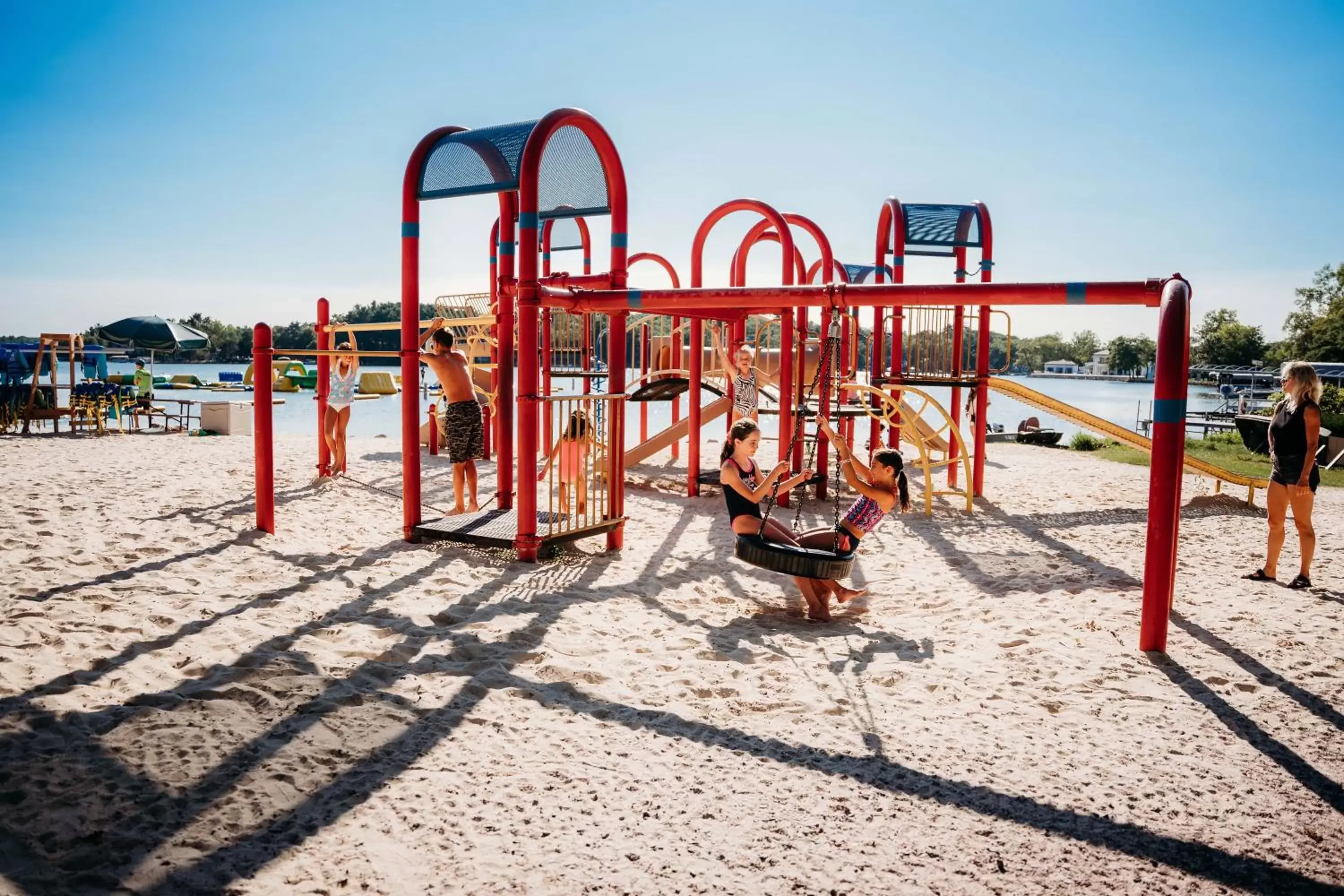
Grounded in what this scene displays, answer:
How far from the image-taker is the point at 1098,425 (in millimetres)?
11938

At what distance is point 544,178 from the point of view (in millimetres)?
8023

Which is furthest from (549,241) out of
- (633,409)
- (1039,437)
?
(633,409)

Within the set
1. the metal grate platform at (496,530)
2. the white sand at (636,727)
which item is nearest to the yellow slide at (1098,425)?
the white sand at (636,727)

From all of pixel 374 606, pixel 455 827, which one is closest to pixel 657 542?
pixel 374 606

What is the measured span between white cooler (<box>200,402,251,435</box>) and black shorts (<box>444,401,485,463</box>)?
41.5 ft

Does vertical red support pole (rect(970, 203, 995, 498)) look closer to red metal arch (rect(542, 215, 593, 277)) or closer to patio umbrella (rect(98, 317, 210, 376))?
red metal arch (rect(542, 215, 593, 277))

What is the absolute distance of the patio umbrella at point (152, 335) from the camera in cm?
2508

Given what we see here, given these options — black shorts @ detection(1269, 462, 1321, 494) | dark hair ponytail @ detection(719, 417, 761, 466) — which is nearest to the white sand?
black shorts @ detection(1269, 462, 1321, 494)

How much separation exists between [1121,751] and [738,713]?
1.80 meters

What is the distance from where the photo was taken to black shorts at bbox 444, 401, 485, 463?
349 inches

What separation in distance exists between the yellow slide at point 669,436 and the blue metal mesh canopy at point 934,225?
12.0 ft

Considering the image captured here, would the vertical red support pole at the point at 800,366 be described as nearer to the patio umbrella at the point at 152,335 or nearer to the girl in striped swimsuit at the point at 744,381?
the girl in striped swimsuit at the point at 744,381

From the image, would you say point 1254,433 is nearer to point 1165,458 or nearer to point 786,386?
point 786,386

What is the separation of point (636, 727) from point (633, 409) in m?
46.5
